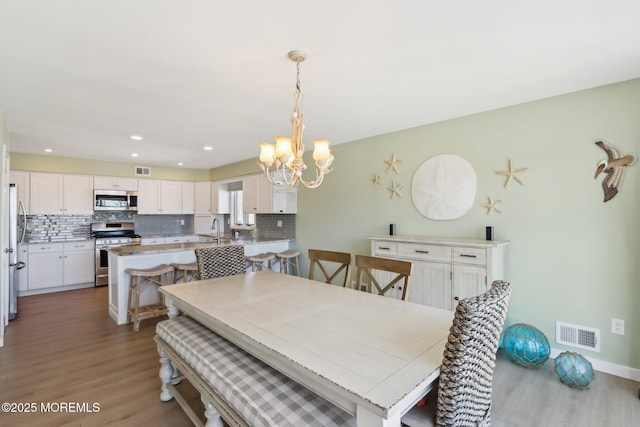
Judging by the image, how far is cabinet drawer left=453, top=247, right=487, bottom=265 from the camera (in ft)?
9.21

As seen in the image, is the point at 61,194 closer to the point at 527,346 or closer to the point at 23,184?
the point at 23,184

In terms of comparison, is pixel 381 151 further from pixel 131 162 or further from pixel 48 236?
pixel 48 236

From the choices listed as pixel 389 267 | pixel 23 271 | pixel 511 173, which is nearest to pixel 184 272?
pixel 389 267

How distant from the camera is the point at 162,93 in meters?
2.71

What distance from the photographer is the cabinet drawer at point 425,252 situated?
305 centimetres

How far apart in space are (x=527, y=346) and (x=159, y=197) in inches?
261

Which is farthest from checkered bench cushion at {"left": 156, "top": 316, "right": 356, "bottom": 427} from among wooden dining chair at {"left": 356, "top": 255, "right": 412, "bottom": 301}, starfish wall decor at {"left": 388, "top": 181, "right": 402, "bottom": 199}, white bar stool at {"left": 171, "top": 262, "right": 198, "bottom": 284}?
starfish wall decor at {"left": 388, "top": 181, "right": 402, "bottom": 199}

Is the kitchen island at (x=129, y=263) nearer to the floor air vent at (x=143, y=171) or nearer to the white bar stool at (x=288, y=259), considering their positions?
the white bar stool at (x=288, y=259)

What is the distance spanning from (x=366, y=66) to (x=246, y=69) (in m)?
0.87

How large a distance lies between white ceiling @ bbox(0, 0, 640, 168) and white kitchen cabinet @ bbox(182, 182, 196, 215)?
342 cm

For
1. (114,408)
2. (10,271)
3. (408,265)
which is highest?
(408,265)

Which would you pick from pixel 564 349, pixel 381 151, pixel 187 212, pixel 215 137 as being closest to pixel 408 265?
pixel 564 349

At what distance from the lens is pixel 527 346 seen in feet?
8.63

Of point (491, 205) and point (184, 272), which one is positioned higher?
point (491, 205)
